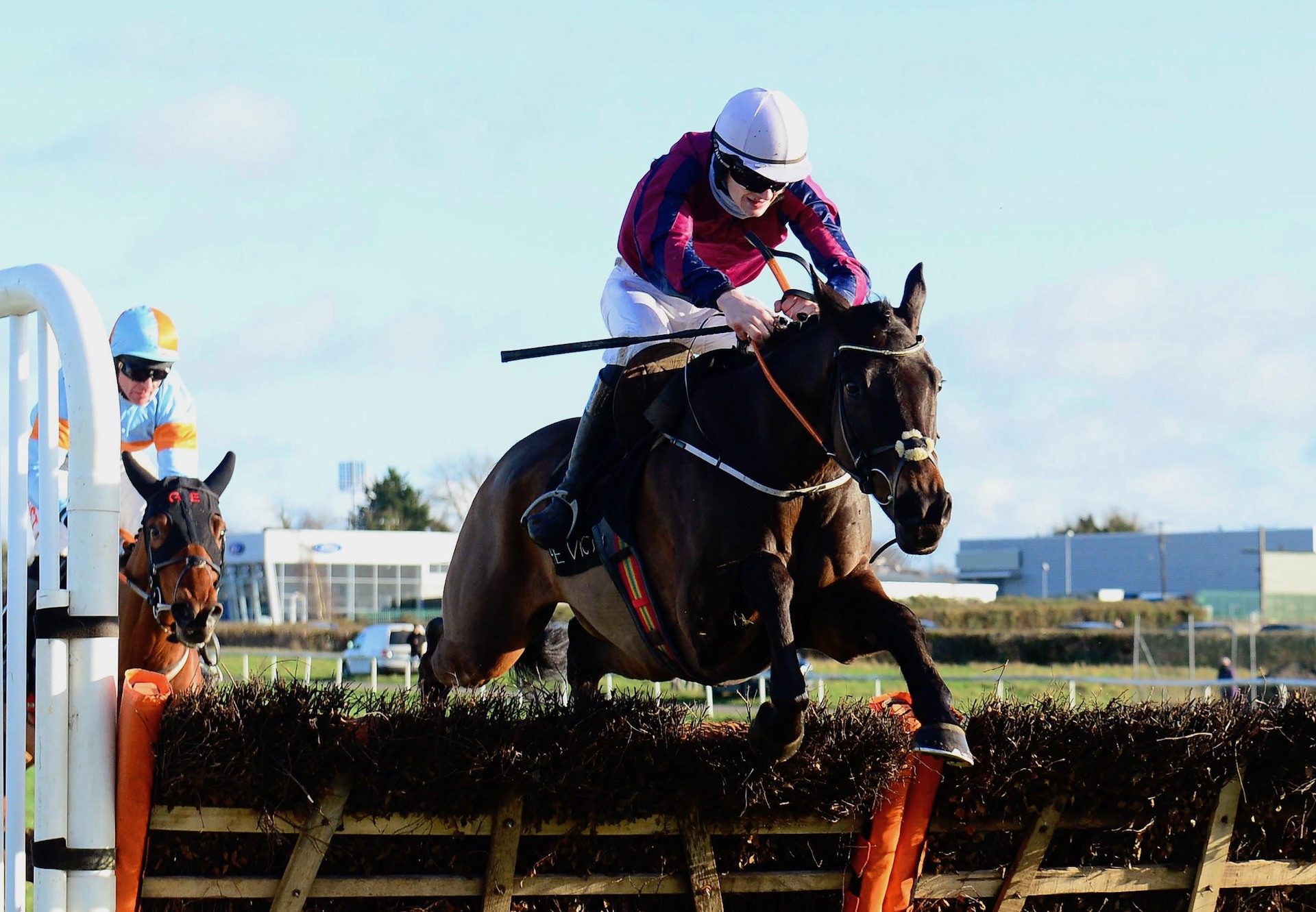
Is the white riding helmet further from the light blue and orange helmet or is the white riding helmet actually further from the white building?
the white building

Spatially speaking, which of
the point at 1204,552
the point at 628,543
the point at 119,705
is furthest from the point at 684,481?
the point at 1204,552

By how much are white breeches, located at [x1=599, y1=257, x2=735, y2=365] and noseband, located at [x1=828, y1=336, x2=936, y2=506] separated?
1.11m

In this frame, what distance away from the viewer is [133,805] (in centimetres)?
354

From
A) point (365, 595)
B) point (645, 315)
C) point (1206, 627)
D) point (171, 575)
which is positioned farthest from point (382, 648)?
point (365, 595)

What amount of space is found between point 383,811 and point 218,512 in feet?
7.35

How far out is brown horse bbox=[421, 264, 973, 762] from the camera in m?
4.01

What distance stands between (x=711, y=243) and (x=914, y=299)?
3.61 ft

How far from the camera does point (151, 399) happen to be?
6160mm

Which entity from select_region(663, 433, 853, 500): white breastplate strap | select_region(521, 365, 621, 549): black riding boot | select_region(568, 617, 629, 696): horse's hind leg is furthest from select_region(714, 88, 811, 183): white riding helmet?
select_region(568, 617, 629, 696): horse's hind leg

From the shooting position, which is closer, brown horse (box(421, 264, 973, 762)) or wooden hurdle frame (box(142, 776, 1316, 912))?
wooden hurdle frame (box(142, 776, 1316, 912))

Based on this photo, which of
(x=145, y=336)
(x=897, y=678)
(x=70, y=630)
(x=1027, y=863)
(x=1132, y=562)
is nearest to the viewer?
(x=70, y=630)

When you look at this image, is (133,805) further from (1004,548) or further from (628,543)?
(1004,548)

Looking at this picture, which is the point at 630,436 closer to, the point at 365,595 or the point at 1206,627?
the point at 1206,627

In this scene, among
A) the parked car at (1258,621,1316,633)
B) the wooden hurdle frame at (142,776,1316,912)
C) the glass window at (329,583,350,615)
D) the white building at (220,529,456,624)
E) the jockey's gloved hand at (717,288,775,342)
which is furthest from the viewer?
the glass window at (329,583,350,615)
